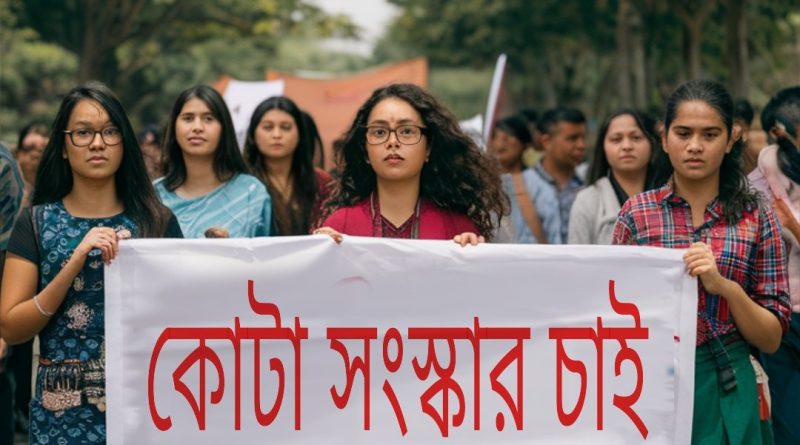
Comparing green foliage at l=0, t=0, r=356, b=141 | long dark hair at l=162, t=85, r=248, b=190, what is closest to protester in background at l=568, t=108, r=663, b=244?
long dark hair at l=162, t=85, r=248, b=190

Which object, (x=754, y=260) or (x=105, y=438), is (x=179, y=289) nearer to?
(x=105, y=438)

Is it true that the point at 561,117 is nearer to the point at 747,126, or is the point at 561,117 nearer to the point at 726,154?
the point at 747,126

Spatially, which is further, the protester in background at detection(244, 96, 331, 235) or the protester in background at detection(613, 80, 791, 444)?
the protester in background at detection(244, 96, 331, 235)

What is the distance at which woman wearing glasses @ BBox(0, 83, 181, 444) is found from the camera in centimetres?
388

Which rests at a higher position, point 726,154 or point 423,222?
point 726,154

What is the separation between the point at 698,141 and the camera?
4.05 meters

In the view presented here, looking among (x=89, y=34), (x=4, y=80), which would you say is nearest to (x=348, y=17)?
(x=89, y=34)

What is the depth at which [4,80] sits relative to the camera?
27.9 m

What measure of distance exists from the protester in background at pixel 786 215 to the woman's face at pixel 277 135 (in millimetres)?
2237

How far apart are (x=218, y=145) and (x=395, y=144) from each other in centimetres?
143

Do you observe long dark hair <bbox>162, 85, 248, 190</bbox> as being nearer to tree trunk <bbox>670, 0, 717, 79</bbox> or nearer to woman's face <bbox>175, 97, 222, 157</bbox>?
woman's face <bbox>175, 97, 222, 157</bbox>

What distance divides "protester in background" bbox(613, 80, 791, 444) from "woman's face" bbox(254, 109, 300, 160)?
8.35 ft

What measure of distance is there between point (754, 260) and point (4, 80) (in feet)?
84.6

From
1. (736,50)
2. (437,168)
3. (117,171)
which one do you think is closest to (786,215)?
(437,168)
